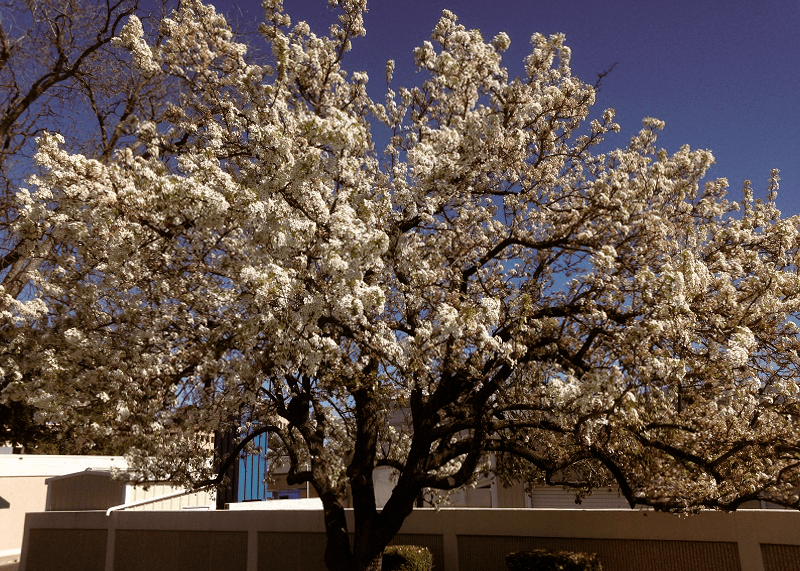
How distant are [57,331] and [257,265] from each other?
3.88 meters

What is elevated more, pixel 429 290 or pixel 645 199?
pixel 645 199

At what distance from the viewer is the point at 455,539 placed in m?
12.4

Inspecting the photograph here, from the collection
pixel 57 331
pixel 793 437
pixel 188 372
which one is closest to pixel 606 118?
pixel 793 437

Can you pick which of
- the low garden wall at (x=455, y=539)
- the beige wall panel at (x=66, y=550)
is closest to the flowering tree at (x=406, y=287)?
the low garden wall at (x=455, y=539)

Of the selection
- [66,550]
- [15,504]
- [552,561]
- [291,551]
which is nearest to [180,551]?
[291,551]

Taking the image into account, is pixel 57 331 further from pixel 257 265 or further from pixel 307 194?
pixel 307 194

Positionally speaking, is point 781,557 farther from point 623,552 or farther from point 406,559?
Result: point 406,559

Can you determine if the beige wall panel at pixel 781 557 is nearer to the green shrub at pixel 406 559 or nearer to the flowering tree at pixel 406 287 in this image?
the flowering tree at pixel 406 287

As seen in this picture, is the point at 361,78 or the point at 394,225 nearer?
the point at 394,225

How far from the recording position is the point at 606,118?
35.7 ft

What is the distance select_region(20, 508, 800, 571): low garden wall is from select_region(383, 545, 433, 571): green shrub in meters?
0.94

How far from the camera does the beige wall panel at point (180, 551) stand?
1512cm

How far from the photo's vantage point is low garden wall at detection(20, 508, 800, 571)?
32.0 ft

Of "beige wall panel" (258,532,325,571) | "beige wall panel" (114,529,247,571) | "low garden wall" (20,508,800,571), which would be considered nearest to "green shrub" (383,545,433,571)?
"low garden wall" (20,508,800,571)
